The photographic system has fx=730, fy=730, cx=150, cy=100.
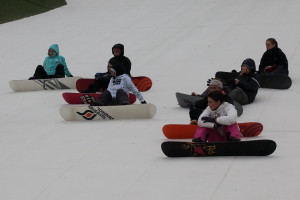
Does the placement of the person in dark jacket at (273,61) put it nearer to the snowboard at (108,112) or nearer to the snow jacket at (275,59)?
the snow jacket at (275,59)

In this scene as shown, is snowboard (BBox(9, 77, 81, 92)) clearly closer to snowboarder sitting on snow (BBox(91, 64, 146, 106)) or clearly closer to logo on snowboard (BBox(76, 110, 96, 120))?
snowboarder sitting on snow (BBox(91, 64, 146, 106))

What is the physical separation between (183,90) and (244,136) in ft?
13.5

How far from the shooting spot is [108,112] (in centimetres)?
1259

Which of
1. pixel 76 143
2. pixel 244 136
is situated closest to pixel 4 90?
pixel 76 143

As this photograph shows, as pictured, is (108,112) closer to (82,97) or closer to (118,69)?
(118,69)

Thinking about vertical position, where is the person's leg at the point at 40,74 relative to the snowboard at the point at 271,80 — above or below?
above

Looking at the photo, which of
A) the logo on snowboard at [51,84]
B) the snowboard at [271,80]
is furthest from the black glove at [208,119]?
the logo on snowboard at [51,84]

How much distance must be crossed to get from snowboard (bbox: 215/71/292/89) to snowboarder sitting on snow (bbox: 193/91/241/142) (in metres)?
4.13

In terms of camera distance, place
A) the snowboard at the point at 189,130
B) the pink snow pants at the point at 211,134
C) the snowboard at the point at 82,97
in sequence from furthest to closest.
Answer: the snowboard at the point at 82,97 → the snowboard at the point at 189,130 → the pink snow pants at the point at 211,134

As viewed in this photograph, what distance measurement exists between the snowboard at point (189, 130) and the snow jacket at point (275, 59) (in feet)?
13.6

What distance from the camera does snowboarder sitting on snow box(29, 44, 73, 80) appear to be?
1584cm

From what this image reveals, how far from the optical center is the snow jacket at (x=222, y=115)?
970 centimetres

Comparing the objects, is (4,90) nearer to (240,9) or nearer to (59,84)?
(59,84)

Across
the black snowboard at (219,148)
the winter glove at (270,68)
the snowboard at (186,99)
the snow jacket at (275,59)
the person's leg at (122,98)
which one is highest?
the snow jacket at (275,59)
